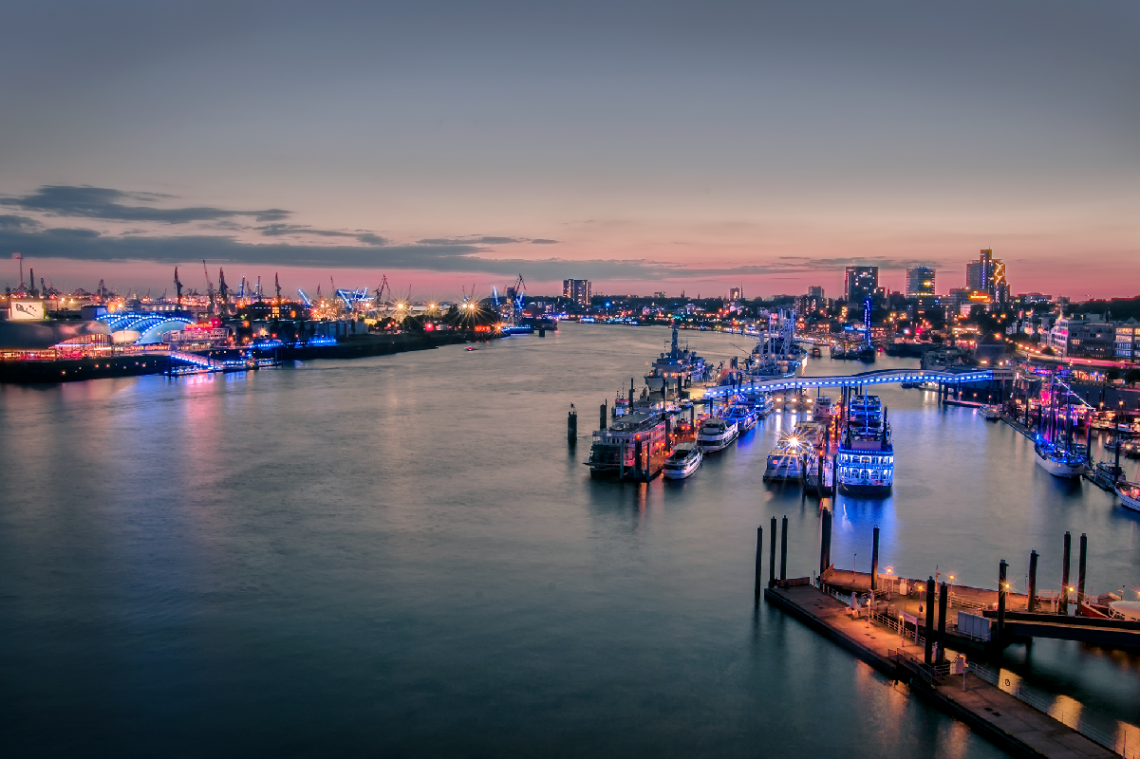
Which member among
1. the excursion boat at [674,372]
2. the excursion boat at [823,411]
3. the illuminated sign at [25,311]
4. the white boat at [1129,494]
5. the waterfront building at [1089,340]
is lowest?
the white boat at [1129,494]

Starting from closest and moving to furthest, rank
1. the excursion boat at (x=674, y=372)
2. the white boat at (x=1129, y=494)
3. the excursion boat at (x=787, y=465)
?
the white boat at (x=1129, y=494) < the excursion boat at (x=787, y=465) < the excursion boat at (x=674, y=372)

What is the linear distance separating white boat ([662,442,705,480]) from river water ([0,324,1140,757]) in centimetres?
22

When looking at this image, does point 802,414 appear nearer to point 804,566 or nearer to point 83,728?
point 804,566

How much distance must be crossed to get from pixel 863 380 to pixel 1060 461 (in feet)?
26.7

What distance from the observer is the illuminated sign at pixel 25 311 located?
32.3m

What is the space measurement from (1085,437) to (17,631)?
17.5 meters

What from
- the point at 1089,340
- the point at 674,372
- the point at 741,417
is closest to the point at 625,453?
the point at 741,417

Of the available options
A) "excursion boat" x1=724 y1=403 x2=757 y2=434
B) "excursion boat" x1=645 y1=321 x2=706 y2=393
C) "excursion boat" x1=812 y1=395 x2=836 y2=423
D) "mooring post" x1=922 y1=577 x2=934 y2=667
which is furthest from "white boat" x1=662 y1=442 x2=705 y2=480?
"excursion boat" x1=645 y1=321 x2=706 y2=393

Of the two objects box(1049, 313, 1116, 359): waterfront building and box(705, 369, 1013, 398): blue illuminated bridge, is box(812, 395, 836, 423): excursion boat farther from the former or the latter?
box(1049, 313, 1116, 359): waterfront building

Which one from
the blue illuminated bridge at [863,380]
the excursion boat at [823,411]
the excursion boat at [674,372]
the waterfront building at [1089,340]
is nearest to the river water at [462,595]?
the excursion boat at [823,411]

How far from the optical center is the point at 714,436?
15.1 metres

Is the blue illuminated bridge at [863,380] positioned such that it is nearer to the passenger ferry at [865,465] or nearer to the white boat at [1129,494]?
the passenger ferry at [865,465]

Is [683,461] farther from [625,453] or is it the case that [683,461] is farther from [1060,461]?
[1060,461]

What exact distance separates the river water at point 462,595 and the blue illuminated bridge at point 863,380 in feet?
14.8
